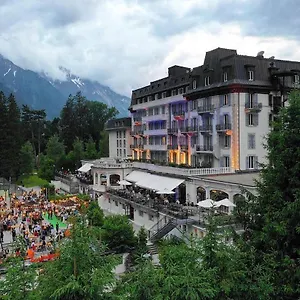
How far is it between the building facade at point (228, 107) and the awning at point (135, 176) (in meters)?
6.34

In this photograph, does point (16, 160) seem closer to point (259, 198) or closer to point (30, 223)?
point (30, 223)

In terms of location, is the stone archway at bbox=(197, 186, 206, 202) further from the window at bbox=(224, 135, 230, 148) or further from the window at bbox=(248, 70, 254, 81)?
the window at bbox=(248, 70, 254, 81)

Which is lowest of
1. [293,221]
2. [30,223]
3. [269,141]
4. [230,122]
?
[30,223]

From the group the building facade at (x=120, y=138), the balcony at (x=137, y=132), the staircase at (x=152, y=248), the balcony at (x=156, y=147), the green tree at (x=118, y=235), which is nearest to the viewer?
the green tree at (x=118, y=235)

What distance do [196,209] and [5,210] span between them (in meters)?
24.5

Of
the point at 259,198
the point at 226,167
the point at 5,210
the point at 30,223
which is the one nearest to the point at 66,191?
the point at 5,210

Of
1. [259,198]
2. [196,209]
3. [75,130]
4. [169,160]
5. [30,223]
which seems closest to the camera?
[259,198]

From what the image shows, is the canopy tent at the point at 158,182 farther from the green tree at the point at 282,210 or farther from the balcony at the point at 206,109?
the green tree at the point at 282,210

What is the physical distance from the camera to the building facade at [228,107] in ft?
138

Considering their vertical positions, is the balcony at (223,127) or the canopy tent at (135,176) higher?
the balcony at (223,127)

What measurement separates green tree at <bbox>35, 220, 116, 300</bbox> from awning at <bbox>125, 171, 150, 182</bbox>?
35878 mm

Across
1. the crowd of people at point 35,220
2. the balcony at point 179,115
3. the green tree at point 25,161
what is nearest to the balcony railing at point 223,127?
the balcony at point 179,115

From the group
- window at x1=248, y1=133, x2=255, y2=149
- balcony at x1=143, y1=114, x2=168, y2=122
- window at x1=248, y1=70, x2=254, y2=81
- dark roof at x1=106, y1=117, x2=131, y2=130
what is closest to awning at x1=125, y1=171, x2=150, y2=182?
balcony at x1=143, y1=114, x2=168, y2=122

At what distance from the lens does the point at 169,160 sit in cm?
5562
